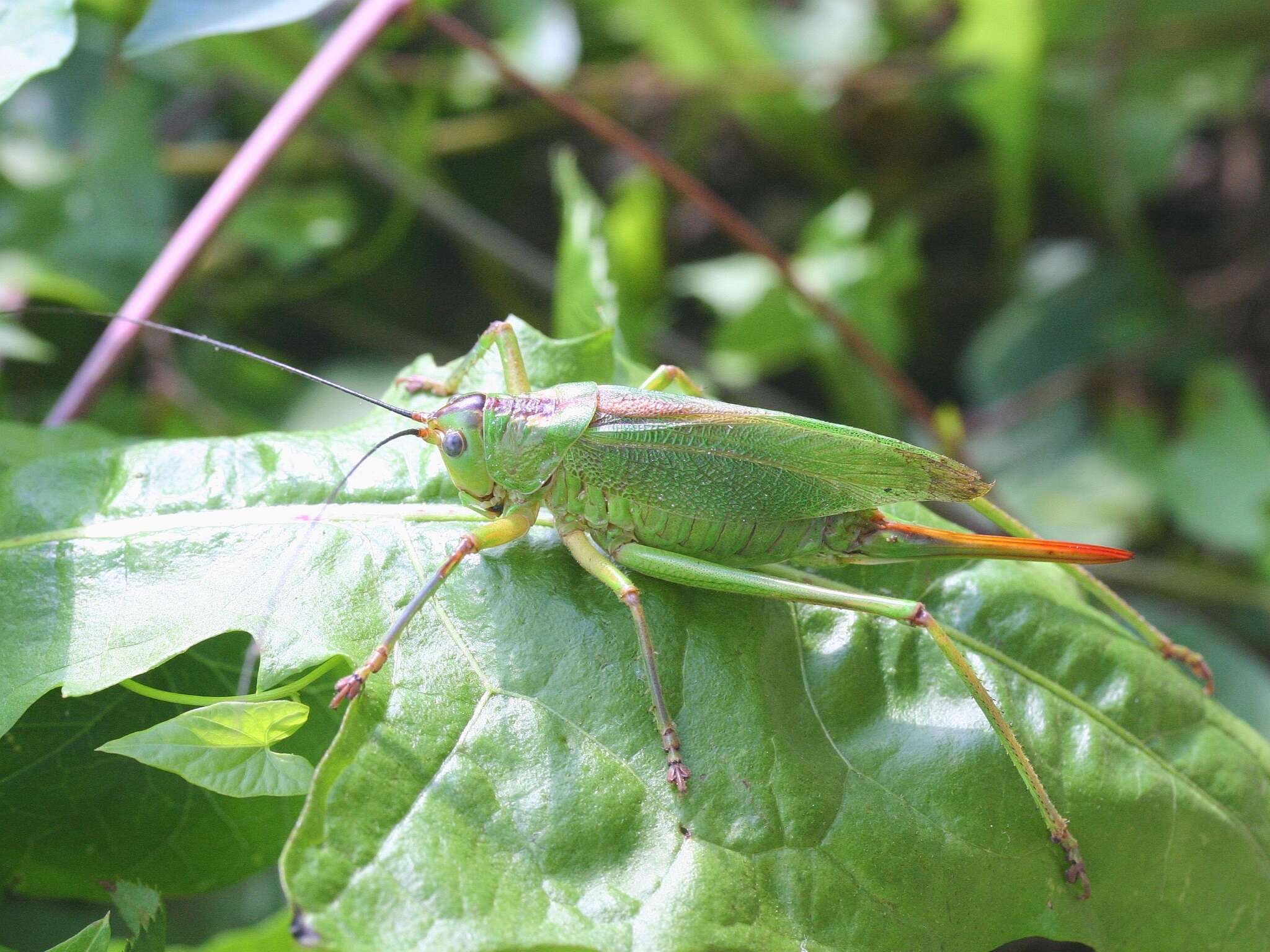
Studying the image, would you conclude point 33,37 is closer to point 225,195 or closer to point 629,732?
point 225,195

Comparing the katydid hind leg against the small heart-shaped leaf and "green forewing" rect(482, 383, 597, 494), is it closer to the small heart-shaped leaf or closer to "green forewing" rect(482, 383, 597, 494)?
"green forewing" rect(482, 383, 597, 494)

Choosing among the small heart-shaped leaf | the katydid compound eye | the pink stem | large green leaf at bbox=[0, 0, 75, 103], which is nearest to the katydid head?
the katydid compound eye

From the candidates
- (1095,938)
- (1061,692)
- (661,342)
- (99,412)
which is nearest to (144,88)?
(99,412)

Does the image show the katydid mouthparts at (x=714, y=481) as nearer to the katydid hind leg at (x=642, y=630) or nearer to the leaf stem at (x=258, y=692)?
the katydid hind leg at (x=642, y=630)

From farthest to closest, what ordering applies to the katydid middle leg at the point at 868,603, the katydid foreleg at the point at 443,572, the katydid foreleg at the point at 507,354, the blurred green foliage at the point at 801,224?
the blurred green foliage at the point at 801,224, the katydid foreleg at the point at 507,354, the katydid middle leg at the point at 868,603, the katydid foreleg at the point at 443,572

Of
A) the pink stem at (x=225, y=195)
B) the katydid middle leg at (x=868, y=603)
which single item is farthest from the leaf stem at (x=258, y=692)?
the pink stem at (x=225, y=195)

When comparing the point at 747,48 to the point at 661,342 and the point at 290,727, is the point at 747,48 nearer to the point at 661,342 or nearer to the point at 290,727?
the point at 661,342
